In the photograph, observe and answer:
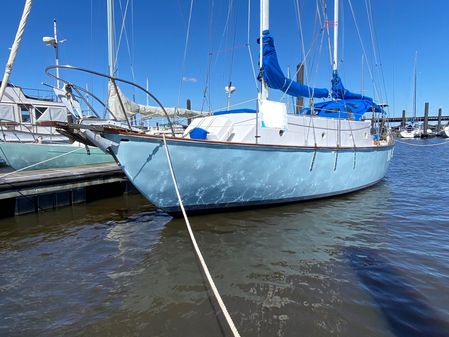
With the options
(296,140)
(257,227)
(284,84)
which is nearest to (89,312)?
Result: (257,227)

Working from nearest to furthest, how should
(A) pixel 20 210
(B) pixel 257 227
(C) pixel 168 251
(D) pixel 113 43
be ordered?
(C) pixel 168 251 → (B) pixel 257 227 → (A) pixel 20 210 → (D) pixel 113 43

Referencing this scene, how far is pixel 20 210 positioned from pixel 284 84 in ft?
26.1

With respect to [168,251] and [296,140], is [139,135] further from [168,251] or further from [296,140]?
[296,140]

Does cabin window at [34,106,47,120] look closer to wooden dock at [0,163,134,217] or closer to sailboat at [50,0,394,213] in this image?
wooden dock at [0,163,134,217]

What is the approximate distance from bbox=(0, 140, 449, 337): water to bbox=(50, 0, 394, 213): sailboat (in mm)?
677

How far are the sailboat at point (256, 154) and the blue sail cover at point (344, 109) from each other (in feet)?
0.16

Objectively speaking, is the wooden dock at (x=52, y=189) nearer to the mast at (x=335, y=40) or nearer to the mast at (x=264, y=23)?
the mast at (x=264, y=23)

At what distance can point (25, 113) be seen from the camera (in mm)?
19125

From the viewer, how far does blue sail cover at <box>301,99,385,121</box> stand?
11.2 metres

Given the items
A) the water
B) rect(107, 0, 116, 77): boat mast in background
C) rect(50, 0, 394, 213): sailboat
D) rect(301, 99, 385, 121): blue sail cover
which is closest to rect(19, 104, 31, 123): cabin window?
rect(107, 0, 116, 77): boat mast in background

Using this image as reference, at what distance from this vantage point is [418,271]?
498 cm

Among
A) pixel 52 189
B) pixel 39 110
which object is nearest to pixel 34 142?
pixel 52 189

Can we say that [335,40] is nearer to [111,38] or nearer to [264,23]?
[264,23]

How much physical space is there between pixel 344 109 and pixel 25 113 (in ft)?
56.8
